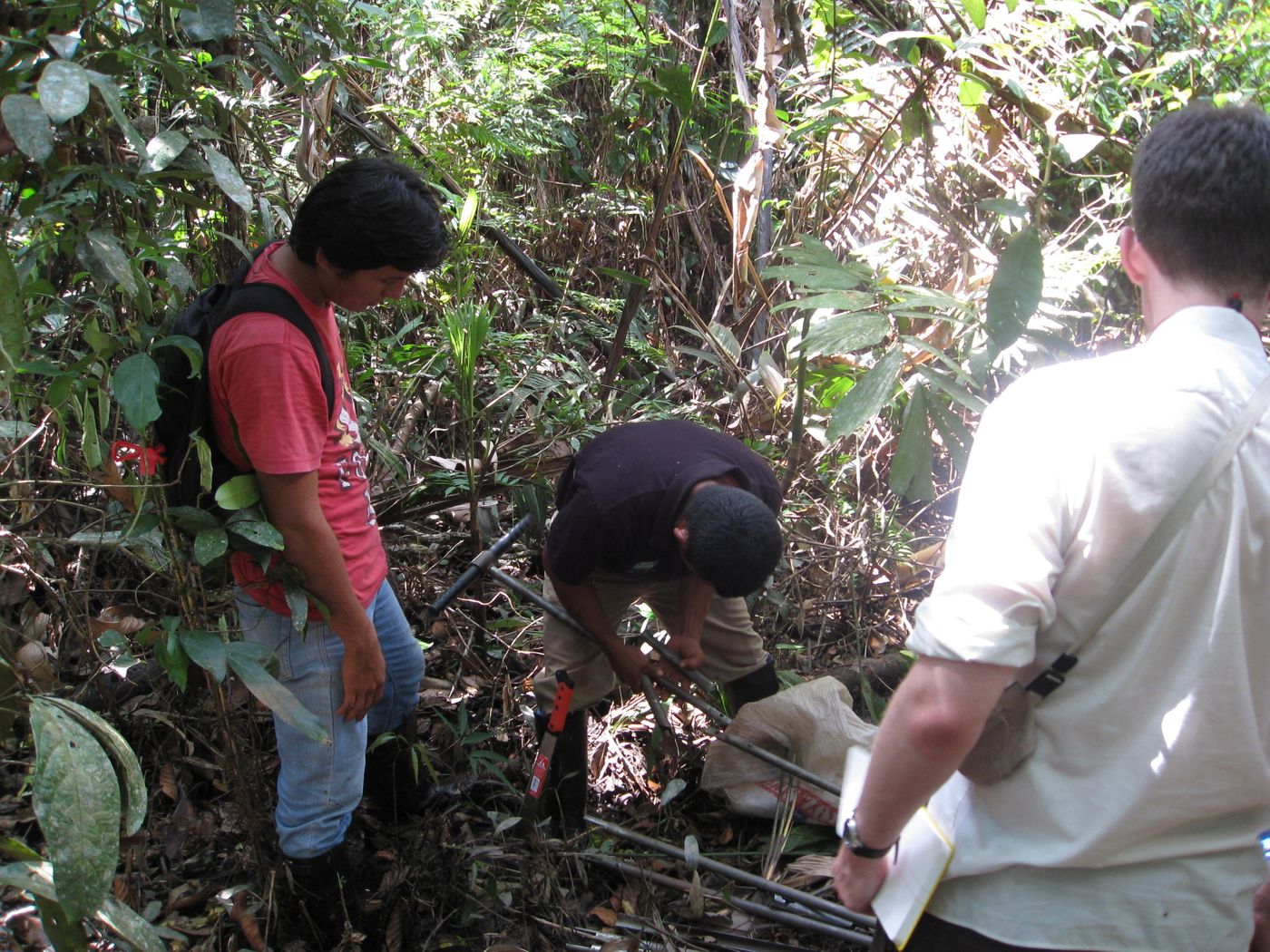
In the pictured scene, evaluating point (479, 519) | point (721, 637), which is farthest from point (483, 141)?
point (721, 637)

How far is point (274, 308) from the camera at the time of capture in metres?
1.97

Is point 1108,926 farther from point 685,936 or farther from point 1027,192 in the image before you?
point 1027,192

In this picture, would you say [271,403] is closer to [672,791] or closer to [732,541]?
Result: [732,541]

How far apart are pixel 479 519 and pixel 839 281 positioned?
162cm

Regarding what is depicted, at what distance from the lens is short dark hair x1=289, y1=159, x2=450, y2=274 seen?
204 centimetres

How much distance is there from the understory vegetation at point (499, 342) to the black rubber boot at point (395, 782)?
0.22 ft

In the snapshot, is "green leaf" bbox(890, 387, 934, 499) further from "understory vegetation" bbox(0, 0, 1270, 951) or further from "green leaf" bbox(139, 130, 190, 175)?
"green leaf" bbox(139, 130, 190, 175)

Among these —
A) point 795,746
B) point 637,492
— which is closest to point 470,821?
point 795,746

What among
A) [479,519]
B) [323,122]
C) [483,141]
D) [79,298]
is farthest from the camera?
[483,141]

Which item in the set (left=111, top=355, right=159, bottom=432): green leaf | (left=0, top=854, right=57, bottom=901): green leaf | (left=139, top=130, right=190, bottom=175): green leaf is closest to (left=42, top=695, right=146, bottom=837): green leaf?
(left=0, top=854, right=57, bottom=901): green leaf

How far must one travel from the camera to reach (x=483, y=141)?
389 centimetres

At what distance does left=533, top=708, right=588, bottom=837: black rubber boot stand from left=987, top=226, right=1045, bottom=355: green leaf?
5.21 feet

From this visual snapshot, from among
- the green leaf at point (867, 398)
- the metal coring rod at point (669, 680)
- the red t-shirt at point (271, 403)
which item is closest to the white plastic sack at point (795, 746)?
the metal coring rod at point (669, 680)

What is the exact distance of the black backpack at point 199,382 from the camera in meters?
1.97
